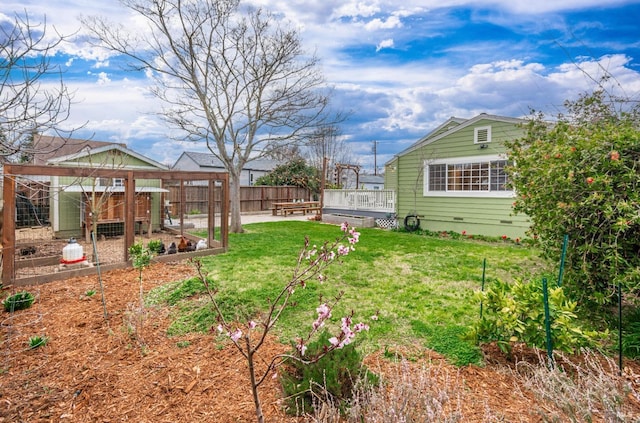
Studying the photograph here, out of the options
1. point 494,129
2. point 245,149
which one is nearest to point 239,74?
point 245,149

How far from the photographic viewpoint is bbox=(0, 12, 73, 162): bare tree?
248 cm

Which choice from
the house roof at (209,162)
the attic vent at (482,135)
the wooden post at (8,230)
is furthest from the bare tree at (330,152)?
the wooden post at (8,230)

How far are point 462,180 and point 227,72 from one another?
8472mm

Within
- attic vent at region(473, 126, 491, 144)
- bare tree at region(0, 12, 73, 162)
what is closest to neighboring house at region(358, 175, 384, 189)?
attic vent at region(473, 126, 491, 144)

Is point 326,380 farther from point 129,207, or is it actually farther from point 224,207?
point 224,207

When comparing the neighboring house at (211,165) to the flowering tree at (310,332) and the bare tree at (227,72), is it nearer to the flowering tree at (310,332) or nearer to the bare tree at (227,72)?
the bare tree at (227,72)

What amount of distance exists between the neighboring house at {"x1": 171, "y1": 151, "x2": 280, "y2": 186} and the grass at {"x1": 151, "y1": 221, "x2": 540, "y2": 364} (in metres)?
21.9

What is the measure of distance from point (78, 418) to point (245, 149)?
969cm

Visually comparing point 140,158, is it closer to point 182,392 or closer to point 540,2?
point 182,392

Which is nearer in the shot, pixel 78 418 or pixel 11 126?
pixel 78 418

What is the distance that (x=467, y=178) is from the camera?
10438mm

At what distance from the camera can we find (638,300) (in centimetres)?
333

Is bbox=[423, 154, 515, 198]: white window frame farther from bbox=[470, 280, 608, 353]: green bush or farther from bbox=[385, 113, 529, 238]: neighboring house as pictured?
bbox=[470, 280, 608, 353]: green bush

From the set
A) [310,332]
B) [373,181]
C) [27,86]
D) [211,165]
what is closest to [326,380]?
[310,332]
